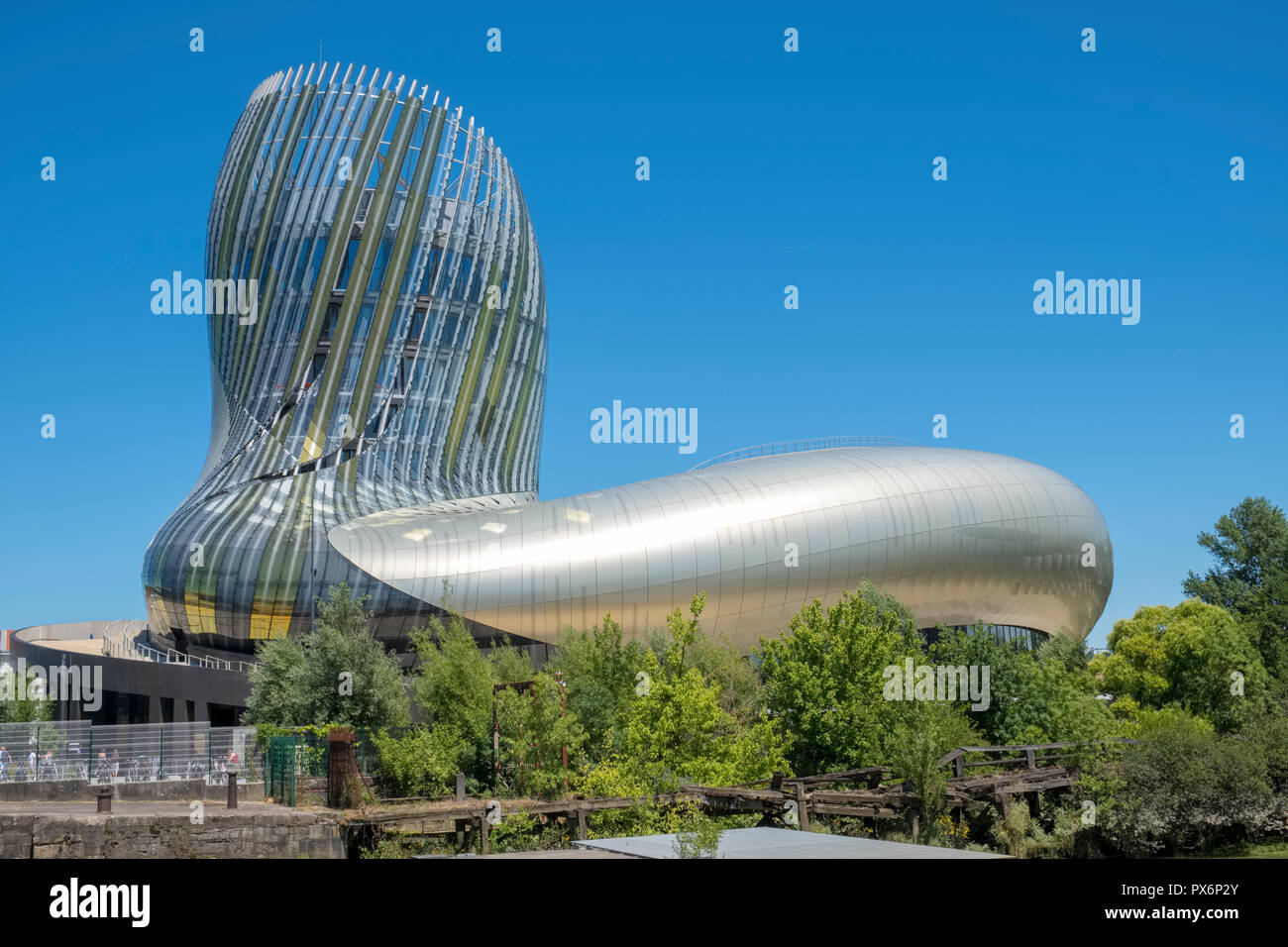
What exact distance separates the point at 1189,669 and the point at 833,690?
18.9 metres

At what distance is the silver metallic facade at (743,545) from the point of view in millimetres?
52719

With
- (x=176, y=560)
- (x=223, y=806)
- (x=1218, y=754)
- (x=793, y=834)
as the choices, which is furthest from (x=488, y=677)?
(x=176, y=560)

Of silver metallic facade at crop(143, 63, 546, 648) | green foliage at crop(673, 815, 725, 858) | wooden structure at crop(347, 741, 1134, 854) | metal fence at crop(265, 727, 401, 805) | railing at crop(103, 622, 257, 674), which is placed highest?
silver metallic facade at crop(143, 63, 546, 648)

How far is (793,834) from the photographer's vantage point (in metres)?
19.3

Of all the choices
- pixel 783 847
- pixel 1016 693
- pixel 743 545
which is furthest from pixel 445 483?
pixel 783 847

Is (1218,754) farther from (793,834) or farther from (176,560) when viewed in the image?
(176,560)

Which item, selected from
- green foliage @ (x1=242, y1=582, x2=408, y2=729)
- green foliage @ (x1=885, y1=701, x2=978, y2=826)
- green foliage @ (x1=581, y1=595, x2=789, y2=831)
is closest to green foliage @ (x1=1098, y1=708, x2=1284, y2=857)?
green foliage @ (x1=885, y1=701, x2=978, y2=826)

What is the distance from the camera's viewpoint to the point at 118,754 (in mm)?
29797

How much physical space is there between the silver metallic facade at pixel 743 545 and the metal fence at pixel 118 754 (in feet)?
71.0

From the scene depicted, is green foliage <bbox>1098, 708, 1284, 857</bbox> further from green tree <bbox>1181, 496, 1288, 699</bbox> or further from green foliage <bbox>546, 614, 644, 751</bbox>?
green tree <bbox>1181, 496, 1288, 699</bbox>

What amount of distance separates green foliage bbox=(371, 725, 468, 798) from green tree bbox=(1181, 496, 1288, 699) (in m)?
46.2

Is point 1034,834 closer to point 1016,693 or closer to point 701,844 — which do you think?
point 1016,693

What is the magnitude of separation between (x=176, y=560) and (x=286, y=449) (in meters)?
8.62

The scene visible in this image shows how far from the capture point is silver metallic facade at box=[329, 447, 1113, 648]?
52.7 metres
